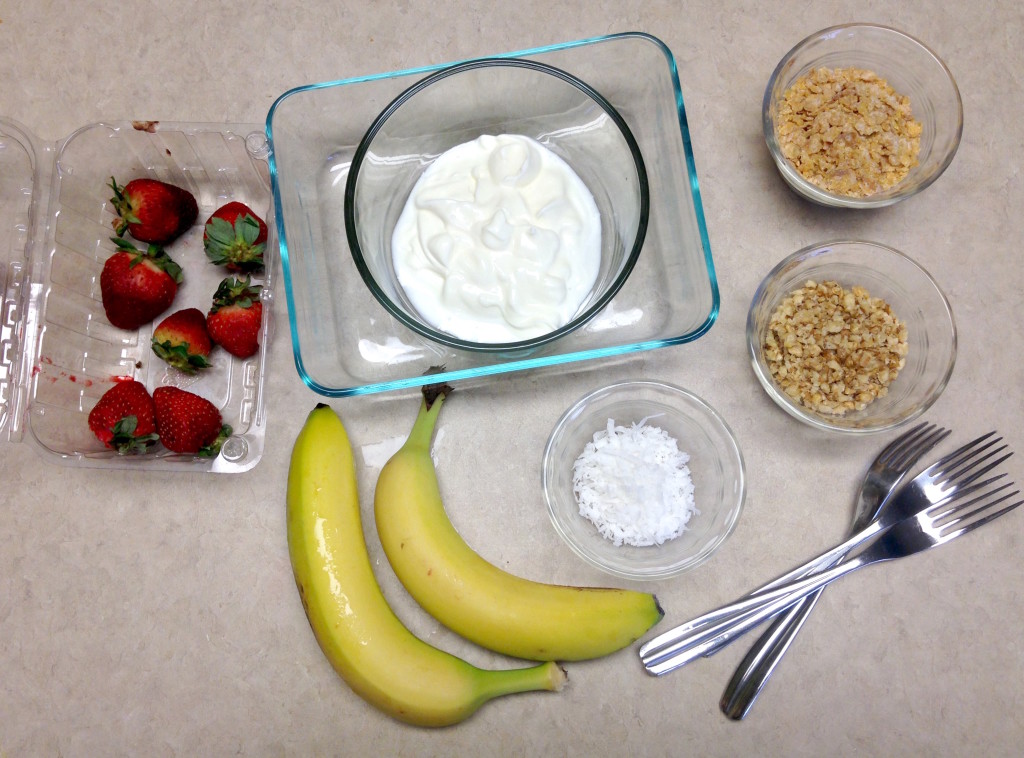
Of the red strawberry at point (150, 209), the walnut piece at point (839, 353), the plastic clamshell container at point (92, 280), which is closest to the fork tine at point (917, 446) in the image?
the walnut piece at point (839, 353)

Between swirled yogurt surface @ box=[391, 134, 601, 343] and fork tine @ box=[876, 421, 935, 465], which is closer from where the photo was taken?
swirled yogurt surface @ box=[391, 134, 601, 343]

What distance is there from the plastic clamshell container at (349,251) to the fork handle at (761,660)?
19.2 inches

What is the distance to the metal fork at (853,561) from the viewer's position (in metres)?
1.12

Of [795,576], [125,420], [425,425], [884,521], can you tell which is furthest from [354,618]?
[884,521]

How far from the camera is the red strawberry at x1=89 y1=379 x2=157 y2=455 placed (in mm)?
1092

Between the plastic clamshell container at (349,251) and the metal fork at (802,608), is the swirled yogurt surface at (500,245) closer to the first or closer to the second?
the plastic clamshell container at (349,251)

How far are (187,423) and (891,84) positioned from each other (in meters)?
1.28

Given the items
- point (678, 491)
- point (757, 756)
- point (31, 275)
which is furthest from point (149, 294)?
point (757, 756)

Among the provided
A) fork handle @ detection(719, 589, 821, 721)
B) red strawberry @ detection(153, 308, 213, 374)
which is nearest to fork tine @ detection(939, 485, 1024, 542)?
fork handle @ detection(719, 589, 821, 721)

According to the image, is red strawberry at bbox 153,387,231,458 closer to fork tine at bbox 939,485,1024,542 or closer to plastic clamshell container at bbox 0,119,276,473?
plastic clamshell container at bbox 0,119,276,473

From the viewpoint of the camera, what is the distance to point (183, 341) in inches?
45.1

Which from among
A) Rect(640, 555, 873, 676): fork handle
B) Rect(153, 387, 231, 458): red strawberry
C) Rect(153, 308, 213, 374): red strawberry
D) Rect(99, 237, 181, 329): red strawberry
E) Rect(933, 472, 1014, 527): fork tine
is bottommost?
Rect(640, 555, 873, 676): fork handle

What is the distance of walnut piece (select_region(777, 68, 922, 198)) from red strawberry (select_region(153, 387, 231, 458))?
100cm

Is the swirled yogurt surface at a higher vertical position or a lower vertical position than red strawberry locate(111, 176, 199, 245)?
lower
